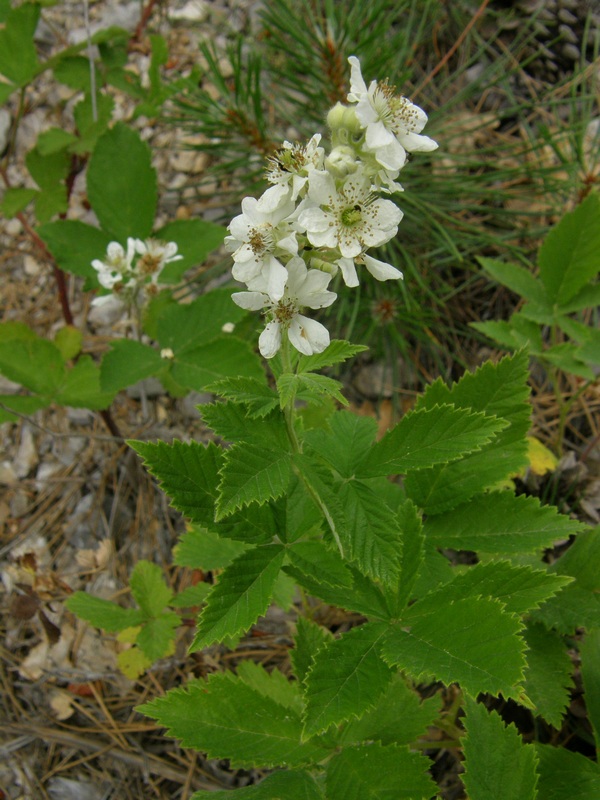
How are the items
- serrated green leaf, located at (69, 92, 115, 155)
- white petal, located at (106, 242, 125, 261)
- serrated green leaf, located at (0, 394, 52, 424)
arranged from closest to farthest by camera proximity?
1. serrated green leaf, located at (0, 394, 52, 424)
2. white petal, located at (106, 242, 125, 261)
3. serrated green leaf, located at (69, 92, 115, 155)

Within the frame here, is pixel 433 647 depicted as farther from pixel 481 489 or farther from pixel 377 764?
pixel 481 489

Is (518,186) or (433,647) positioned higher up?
(518,186)

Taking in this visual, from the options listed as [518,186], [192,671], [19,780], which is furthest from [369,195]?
[19,780]

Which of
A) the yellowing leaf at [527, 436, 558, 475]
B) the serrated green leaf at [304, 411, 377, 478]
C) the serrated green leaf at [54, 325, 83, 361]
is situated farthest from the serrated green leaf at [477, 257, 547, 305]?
the serrated green leaf at [54, 325, 83, 361]

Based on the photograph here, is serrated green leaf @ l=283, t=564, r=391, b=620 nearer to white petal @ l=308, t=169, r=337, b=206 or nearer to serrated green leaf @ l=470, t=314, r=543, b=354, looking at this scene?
white petal @ l=308, t=169, r=337, b=206

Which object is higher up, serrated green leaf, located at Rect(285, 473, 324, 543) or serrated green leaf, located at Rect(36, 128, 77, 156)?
serrated green leaf, located at Rect(36, 128, 77, 156)

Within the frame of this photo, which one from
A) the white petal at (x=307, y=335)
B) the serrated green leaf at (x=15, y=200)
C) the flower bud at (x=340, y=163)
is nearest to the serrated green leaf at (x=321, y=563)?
the white petal at (x=307, y=335)

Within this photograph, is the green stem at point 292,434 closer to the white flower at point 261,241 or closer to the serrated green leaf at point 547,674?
the white flower at point 261,241
